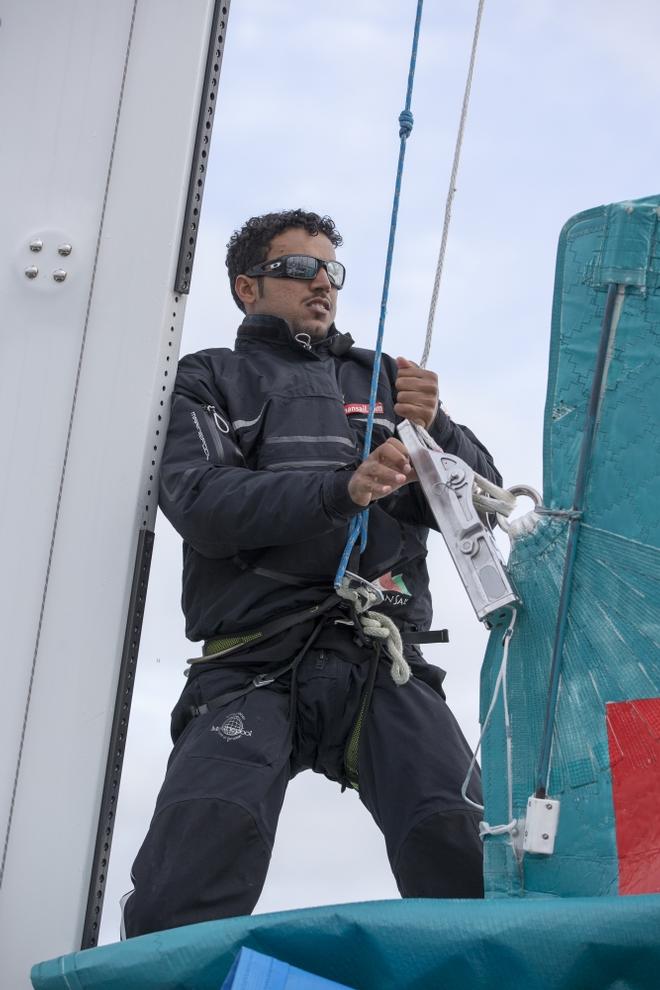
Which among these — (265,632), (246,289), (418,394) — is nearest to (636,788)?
(265,632)

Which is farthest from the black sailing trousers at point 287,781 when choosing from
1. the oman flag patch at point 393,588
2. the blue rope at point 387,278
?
the blue rope at point 387,278

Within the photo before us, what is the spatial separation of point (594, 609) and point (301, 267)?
1.63 m

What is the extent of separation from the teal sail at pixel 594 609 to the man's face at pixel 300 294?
120cm

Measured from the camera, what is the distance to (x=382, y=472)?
2.93 metres

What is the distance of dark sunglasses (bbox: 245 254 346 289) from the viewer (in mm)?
3842

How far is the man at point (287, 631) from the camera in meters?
2.97

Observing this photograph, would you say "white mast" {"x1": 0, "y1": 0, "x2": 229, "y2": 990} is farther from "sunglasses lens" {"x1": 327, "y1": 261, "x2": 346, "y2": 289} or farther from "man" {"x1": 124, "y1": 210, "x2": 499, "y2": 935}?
"sunglasses lens" {"x1": 327, "y1": 261, "x2": 346, "y2": 289}

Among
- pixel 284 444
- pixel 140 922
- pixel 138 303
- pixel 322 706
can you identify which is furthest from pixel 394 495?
pixel 140 922

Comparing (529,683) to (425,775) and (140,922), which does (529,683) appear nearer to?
(425,775)

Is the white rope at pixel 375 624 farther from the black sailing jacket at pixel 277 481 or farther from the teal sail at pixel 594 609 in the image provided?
the teal sail at pixel 594 609

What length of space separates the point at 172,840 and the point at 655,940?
1.29 meters

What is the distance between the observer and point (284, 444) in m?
3.46

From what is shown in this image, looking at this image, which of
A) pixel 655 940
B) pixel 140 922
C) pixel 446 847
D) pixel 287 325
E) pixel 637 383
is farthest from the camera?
pixel 287 325

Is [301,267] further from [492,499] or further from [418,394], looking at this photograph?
[492,499]
